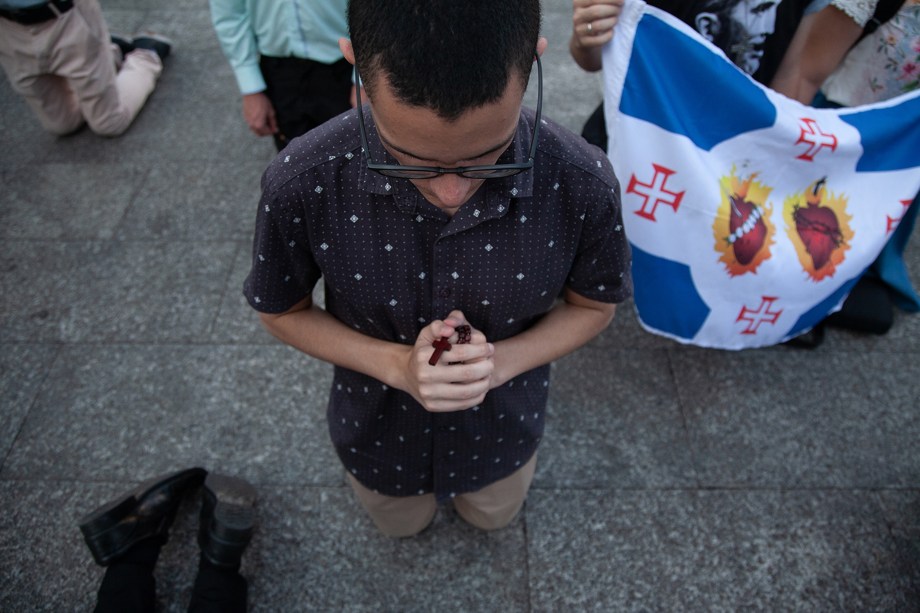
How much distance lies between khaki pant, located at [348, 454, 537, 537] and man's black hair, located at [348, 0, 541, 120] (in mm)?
1445

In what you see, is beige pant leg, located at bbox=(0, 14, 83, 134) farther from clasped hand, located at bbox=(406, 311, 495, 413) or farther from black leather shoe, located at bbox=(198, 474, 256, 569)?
clasped hand, located at bbox=(406, 311, 495, 413)

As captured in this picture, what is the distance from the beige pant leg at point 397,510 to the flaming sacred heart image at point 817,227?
1.79m

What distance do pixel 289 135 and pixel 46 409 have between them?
5.47 ft

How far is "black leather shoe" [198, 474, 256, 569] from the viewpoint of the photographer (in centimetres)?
216

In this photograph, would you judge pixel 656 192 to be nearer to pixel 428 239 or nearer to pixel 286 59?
pixel 428 239

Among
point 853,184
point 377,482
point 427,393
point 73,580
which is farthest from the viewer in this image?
point 853,184

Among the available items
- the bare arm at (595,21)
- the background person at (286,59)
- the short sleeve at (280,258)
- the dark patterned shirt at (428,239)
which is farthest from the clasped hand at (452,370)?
the background person at (286,59)

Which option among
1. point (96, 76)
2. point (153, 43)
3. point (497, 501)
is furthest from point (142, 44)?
point (497, 501)

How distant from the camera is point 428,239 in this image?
128cm

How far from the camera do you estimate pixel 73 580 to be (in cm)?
227

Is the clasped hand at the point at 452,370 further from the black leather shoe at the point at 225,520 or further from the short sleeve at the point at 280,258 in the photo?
the black leather shoe at the point at 225,520

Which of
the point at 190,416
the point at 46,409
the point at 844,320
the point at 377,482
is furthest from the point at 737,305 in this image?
the point at 46,409

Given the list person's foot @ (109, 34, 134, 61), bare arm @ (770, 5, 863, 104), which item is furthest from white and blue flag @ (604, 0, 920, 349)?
person's foot @ (109, 34, 134, 61)

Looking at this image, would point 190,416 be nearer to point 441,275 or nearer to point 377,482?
point 377,482
